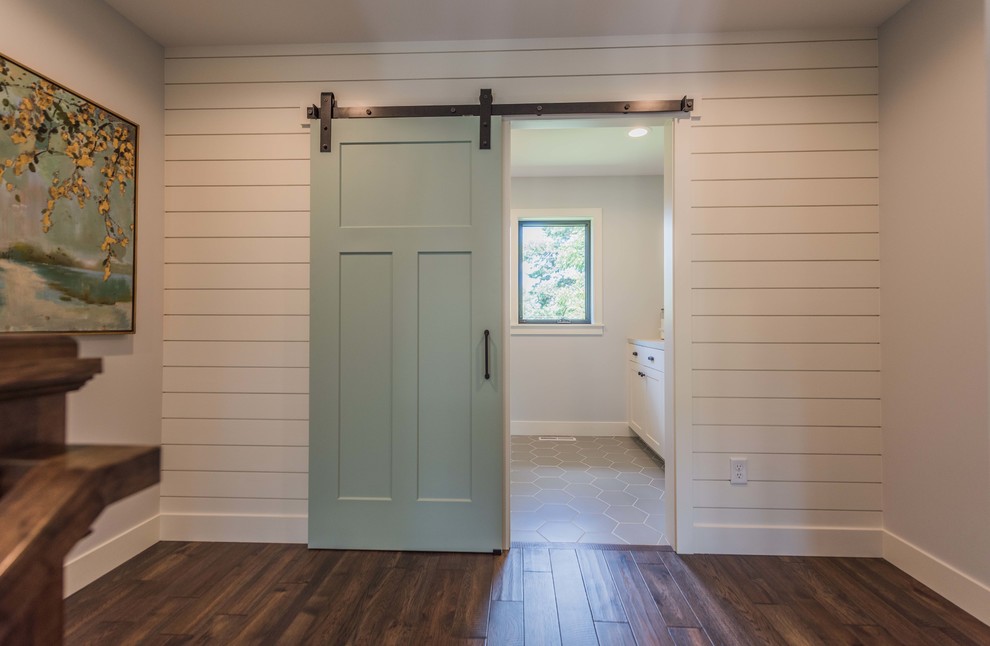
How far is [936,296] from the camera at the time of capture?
5.98 ft

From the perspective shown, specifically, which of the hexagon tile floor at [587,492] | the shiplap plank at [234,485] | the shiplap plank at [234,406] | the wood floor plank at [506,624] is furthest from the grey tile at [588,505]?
the shiplap plank at [234,406]

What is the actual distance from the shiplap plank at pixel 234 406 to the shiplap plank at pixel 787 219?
83.5 inches

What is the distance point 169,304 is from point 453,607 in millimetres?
1945

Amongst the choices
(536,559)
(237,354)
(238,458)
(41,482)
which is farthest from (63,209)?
(536,559)

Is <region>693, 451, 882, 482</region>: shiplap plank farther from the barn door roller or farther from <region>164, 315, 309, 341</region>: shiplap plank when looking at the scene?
<region>164, 315, 309, 341</region>: shiplap plank

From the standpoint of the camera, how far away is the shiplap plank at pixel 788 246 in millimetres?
2113

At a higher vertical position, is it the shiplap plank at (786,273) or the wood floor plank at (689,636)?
the shiplap plank at (786,273)

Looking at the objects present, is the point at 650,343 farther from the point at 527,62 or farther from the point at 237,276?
the point at 237,276

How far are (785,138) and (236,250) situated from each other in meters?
2.70

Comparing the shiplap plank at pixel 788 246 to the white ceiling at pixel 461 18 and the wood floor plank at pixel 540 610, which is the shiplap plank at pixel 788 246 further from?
the wood floor plank at pixel 540 610

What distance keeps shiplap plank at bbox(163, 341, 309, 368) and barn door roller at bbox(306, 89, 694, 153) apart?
0.99 meters

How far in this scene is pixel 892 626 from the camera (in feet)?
5.30

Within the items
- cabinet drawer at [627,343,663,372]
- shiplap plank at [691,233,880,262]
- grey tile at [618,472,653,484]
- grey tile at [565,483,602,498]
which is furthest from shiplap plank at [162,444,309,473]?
cabinet drawer at [627,343,663,372]

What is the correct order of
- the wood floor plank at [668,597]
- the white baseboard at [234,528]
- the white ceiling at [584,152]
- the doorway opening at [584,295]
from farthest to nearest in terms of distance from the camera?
the doorway opening at [584,295], the white ceiling at [584,152], the white baseboard at [234,528], the wood floor plank at [668,597]
